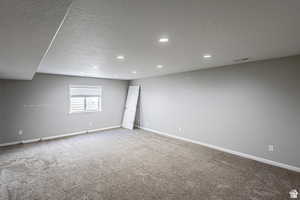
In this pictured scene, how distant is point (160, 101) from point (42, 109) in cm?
421

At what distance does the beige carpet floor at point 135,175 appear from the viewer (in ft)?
A: 7.54

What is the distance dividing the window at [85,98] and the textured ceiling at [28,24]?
3.86m

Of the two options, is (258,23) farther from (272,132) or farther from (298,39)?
(272,132)

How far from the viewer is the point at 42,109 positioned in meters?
4.98

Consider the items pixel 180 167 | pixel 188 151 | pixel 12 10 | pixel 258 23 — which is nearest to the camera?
pixel 12 10

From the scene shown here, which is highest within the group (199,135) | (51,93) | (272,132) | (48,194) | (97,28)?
(97,28)

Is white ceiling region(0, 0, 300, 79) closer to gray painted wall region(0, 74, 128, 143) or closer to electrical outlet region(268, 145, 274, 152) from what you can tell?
electrical outlet region(268, 145, 274, 152)

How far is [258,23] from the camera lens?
5.42 ft

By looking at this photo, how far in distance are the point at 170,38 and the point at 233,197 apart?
257 centimetres

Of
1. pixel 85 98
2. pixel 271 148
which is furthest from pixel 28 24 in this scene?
pixel 85 98

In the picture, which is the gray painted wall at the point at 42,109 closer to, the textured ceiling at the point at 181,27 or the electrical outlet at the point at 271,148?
the textured ceiling at the point at 181,27

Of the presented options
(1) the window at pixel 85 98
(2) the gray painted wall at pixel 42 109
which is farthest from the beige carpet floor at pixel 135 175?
(1) the window at pixel 85 98

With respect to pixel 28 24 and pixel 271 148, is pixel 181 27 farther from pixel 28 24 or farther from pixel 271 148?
pixel 271 148

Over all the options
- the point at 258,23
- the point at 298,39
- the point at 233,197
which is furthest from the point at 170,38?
the point at 233,197
